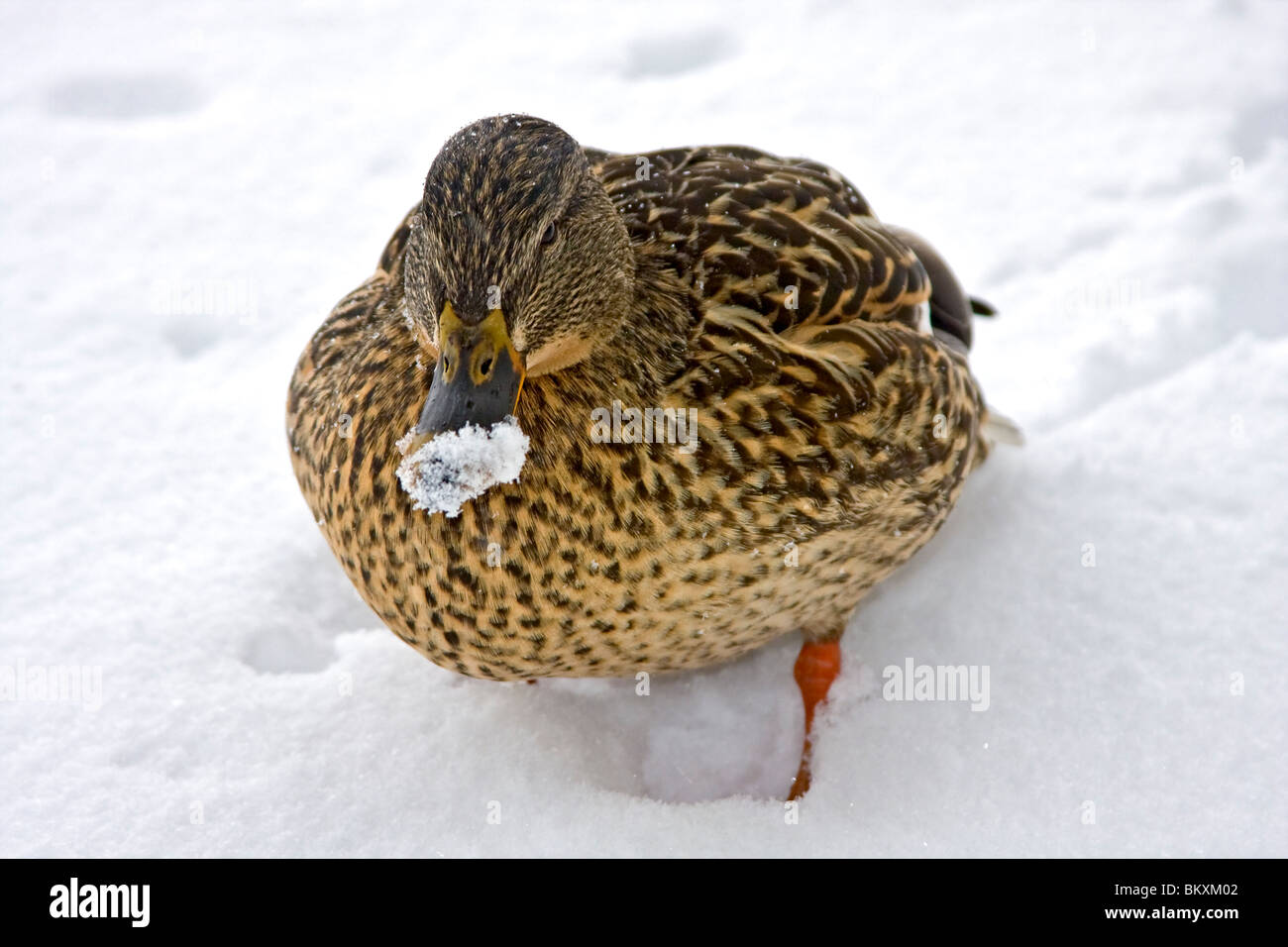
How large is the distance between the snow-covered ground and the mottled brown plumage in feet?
1.16

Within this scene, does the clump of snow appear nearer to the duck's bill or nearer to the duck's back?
the duck's bill

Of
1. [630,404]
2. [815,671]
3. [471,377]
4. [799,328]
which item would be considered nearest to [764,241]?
[799,328]

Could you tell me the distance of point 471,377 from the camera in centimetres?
212

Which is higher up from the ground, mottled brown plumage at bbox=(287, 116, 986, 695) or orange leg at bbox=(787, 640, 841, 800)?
mottled brown plumage at bbox=(287, 116, 986, 695)

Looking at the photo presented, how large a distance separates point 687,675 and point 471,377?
1.23 m

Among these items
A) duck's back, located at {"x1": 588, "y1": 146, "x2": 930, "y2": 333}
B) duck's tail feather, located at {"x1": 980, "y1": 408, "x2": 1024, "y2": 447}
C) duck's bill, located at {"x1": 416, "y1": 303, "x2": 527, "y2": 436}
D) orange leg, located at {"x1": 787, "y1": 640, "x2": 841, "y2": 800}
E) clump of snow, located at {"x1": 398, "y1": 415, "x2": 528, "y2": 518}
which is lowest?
orange leg, located at {"x1": 787, "y1": 640, "x2": 841, "y2": 800}

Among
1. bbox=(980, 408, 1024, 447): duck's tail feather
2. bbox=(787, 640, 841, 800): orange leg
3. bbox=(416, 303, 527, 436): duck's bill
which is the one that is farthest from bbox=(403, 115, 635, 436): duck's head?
bbox=(980, 408, 1024, 447): duck's tail feather

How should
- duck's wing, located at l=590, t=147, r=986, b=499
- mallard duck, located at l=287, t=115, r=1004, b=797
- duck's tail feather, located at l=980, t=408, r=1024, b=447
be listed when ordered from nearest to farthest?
mallard duck, located at l=287, t=115, r=1004, b=797
duck's wing, located at l=590, t=147, r=986, b=499
duck's tail feather, located at l=980, t=408, r=1024, b=447

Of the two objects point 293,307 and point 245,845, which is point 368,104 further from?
point 245,845

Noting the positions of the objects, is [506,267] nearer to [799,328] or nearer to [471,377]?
[471,377]

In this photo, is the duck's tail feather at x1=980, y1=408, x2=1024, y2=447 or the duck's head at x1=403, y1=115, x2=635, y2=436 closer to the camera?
the duck's head at x1=403, y1=115, x2=635, y2=436

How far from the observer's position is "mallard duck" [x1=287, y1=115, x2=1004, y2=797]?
226 centimetres

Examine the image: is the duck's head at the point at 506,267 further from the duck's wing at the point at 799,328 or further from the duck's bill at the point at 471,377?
the duck's wing at the point at 799,328
